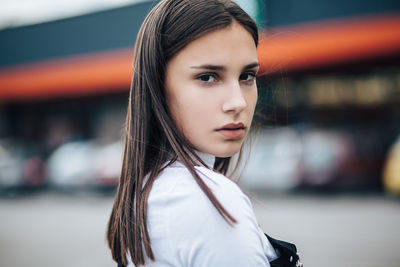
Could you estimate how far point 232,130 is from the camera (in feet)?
4.08

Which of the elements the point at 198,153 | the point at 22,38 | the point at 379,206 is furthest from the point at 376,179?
the point at 22,38

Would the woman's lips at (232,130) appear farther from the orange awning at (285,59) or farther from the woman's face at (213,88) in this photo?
the orange awning at (285,59)

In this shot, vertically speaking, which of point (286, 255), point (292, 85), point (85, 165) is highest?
point (292, 85)

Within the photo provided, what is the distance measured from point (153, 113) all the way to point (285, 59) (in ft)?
21.7

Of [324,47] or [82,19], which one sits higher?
[82,19]

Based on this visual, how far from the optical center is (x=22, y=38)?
43.3ft

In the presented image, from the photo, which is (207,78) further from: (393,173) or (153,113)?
(393,173)

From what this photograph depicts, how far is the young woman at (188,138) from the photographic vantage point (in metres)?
0.97

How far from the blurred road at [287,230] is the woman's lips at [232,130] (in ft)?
11.9

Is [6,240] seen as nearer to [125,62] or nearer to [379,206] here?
[125,62]

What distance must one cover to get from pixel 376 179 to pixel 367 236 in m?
4.10

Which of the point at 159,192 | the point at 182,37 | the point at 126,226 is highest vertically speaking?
the point at 182,37

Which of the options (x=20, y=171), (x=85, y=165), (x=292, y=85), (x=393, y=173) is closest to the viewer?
(x=393, y=173)

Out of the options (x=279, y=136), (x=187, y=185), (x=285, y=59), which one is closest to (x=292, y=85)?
(x=279, y=136)
